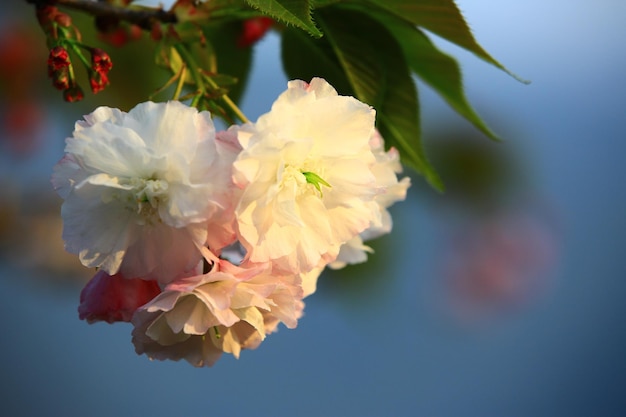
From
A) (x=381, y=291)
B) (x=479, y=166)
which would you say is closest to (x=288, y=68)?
(x=381, y=291)

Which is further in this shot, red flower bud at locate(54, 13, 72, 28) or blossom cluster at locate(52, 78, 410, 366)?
red flower bud at locate(54, 13, 72, 28)

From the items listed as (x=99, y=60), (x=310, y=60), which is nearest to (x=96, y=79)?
(x=99, y=60)

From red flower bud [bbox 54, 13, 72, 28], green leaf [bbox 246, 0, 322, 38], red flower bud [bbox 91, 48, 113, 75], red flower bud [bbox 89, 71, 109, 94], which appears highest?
green leaf [bbox 246, 0, 322, 38]

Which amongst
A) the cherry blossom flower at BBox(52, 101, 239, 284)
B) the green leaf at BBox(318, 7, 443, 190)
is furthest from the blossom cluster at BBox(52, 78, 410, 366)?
the green leaf at BBox(318, 7, 443, 190)

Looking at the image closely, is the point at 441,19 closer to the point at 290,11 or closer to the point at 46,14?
the point at 290,11

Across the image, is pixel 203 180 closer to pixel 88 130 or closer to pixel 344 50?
pixel 88 130

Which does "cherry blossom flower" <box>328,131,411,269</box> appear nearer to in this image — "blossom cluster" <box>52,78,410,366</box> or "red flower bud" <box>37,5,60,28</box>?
"blossom cluster" <box>52,78,410,366</box>

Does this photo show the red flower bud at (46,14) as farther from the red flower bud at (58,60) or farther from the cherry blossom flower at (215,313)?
the cherry blossom flower at (215,313)
